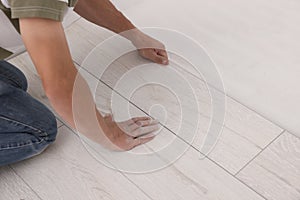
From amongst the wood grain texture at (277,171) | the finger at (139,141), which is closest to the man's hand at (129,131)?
the finger at (139,141)

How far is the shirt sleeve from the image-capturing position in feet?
2.39

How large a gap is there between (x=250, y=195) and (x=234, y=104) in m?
0.27

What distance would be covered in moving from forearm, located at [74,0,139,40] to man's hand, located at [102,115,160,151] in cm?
29

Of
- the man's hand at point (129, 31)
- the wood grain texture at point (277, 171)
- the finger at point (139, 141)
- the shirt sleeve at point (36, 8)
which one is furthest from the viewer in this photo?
the man's hand at point (129, 31)

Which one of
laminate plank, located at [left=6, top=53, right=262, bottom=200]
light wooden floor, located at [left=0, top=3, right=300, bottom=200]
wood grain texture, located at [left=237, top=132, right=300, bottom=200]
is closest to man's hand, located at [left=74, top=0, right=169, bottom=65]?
light wooden floor, located at [left=0, top=3, right=300, bottom=200]

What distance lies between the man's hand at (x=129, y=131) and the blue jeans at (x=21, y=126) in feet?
0.45

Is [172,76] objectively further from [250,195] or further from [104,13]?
[250,195]

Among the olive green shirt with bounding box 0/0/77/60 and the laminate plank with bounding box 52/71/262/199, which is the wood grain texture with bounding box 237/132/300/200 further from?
the olive green shirt with bounding box 0/0/77/60

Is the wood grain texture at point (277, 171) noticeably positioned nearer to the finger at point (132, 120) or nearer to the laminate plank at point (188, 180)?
the laminate plank at point (188, 180)

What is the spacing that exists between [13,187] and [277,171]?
594 millimetres

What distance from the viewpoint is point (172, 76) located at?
1226 mm

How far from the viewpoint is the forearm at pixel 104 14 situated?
1.16 m

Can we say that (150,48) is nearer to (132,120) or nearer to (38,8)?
(132,120)

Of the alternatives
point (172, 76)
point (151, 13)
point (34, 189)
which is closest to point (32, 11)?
point (34, 189)
